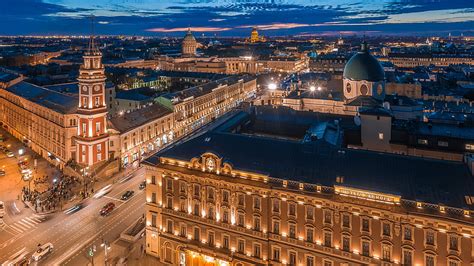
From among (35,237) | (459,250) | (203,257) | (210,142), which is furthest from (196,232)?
(459,250)

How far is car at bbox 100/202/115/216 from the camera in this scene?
66.5 metres

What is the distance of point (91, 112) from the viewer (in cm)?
8325

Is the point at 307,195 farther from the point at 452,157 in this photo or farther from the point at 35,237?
the point at 35,237

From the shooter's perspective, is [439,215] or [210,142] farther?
[210,142]

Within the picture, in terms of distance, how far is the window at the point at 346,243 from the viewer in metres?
43.8

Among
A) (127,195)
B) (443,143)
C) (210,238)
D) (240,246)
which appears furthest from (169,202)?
(443,143)

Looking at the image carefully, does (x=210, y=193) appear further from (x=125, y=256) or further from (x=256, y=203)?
(x=125, y=256)

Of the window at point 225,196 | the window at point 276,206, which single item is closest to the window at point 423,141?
the window at point 276,206

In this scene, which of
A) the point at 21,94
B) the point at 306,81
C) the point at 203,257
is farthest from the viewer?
the point at 306,81

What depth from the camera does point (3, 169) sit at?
294 feet

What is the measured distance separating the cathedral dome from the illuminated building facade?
1851 inches

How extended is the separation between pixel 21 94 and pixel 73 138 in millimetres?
35985

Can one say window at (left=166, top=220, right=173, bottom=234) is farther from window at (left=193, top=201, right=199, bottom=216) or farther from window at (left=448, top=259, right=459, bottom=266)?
window at (left=448, top=259, right=459, bottom=266)

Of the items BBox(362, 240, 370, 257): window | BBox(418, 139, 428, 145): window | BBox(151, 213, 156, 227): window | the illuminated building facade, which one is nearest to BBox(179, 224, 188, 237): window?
the illuminated building facade
